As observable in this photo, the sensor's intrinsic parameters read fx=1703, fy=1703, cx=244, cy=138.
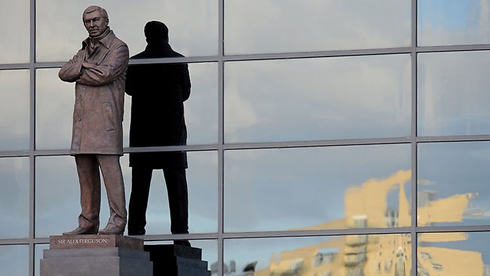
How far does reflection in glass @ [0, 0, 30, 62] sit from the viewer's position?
798 inches

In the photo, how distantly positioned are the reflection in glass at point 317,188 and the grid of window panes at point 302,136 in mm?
16

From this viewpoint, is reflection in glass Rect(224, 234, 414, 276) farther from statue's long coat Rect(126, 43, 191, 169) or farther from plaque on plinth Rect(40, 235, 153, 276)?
plaque on plinth Rect(40, 235, 153, 276)

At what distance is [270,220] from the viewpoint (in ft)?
63.7

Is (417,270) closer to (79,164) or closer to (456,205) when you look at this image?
(456,205)

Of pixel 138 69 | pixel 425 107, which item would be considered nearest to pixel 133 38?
pixel 138 69

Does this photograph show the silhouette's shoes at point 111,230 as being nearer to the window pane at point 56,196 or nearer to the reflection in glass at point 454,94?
the window pane at point 56,196

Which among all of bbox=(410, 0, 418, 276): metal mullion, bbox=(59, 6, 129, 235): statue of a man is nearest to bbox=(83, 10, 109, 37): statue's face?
bbox=(59, 6, 129, 235): statue of a man

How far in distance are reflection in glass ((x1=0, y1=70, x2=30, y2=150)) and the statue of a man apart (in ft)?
7.93

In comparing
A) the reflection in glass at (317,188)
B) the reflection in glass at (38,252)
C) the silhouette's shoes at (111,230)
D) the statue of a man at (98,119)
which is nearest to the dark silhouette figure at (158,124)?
the reflection in glass at (317,188)

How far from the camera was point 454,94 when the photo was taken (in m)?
19.1

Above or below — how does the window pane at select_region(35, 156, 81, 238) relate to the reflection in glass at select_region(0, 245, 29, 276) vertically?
above

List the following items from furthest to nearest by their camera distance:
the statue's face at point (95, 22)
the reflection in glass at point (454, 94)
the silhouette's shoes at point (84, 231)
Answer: the reflection in glass at point (454, 94), the statue's face at point (95, 22), the silhouette's shoes at point (84, 231)

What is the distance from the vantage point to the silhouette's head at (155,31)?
20.0 m

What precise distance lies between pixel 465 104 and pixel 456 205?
114 cm
